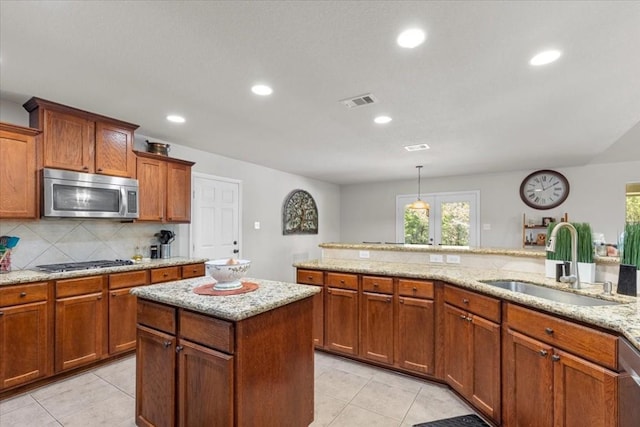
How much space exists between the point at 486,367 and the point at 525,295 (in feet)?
2.01

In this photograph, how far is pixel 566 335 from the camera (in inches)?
61.9

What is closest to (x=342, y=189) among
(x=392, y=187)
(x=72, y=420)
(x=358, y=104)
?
(x=392, y=187)

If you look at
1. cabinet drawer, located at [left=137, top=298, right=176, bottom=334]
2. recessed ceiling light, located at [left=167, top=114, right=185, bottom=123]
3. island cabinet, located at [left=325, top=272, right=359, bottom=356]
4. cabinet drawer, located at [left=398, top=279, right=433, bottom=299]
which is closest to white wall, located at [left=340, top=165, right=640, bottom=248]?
cabinet drawer, located at [left=398, top=279, right=433, bottom=299]

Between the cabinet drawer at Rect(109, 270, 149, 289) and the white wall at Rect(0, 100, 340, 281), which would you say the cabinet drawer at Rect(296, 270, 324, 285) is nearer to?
the cabinet drawer at Rect(109, 270, 149, 289)

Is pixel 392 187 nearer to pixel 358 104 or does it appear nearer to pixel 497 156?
pixel 497 156

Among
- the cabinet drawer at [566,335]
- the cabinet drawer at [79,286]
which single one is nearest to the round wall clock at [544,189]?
the cabinet drawer at [566,335]

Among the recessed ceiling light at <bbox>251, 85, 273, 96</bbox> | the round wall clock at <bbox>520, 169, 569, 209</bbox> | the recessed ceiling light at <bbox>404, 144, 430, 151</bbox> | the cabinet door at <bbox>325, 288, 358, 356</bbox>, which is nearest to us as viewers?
the recessed ceiling light at <bbox>251, 85, 273, 96</bbox>

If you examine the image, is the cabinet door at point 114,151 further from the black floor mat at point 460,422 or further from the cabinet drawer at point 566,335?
the cabinet drawer at point 566,335

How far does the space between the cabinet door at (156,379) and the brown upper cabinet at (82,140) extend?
76.8 inches

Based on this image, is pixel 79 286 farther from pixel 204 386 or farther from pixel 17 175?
pixel 204 386

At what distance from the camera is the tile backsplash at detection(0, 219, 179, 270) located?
112 inches

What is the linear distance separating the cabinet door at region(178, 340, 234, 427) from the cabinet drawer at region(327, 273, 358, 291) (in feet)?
5.52

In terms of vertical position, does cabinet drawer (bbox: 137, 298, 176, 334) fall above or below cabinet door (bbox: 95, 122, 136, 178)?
below

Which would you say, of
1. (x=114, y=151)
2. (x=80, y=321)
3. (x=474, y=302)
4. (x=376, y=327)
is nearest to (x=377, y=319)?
(x=376, y=327)
